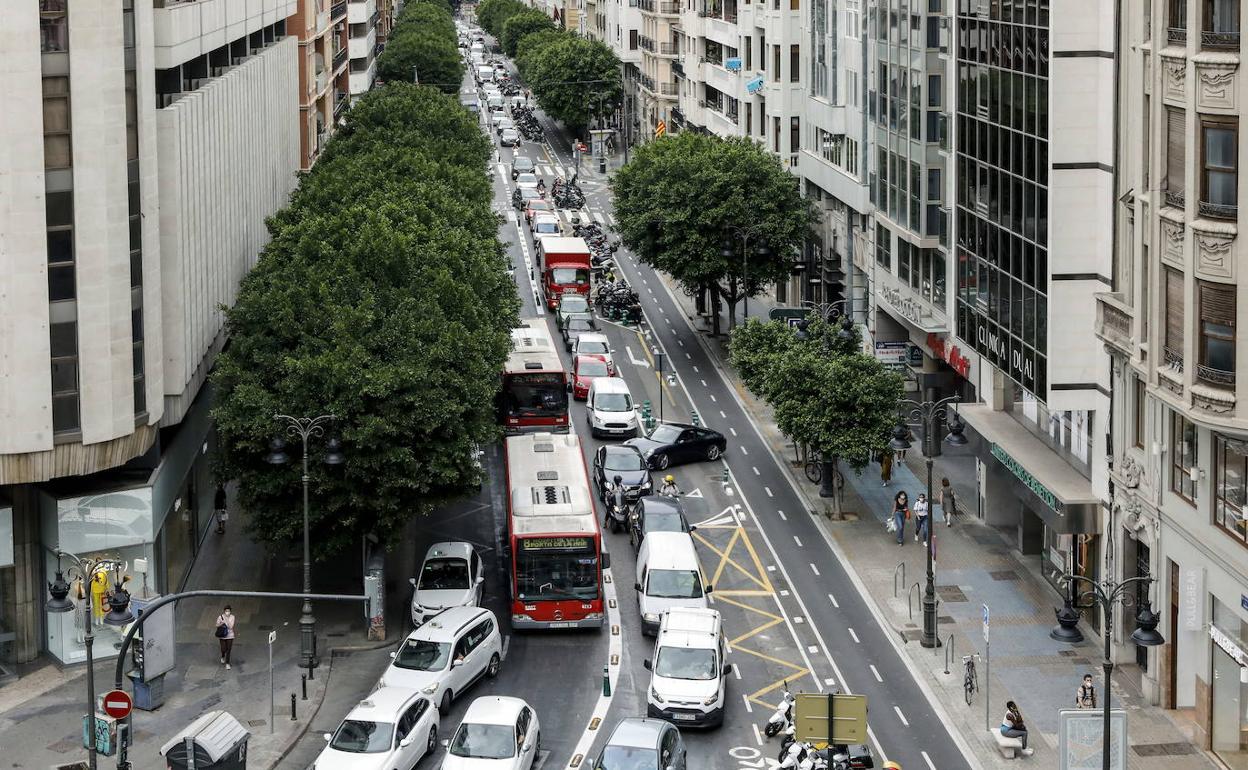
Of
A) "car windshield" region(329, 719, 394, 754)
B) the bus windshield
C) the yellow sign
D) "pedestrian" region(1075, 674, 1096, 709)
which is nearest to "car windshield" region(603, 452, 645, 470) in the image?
the bus windshield

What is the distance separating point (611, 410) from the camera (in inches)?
3051

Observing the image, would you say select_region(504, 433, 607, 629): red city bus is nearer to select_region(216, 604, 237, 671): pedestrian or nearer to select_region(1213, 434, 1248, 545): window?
select_region(216, 604, 237, 671): pedestrian

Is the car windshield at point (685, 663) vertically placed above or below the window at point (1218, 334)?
below

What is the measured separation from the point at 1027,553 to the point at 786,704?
710 inches

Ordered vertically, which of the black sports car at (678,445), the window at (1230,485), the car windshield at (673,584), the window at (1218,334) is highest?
the window at (1218,334)

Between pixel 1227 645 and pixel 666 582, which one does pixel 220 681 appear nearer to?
pixel 666 582

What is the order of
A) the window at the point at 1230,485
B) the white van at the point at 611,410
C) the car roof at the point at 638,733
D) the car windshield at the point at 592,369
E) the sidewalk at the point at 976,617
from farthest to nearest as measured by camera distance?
the car windshield at the point at 592,369, the white van at the point at 611,410, the sidewalk at the point at 976,617, the window at the point at 1230,485, the car roof at the point at 638,733

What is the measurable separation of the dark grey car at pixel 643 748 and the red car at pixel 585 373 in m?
41.7

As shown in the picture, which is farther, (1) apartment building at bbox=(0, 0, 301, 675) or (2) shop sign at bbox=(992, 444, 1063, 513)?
(2) shop sign at bbox=(992, 444, 1063, 513)

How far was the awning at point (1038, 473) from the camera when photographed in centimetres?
5350

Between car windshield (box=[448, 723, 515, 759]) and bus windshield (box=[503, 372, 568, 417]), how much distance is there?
31.3 meters

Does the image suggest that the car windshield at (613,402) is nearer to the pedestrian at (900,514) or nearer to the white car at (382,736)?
the pedestrian at (900,514)

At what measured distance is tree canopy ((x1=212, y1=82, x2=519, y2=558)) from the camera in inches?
2077

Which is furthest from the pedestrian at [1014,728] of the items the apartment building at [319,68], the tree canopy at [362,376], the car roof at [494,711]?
the apartment building at [319,68]
